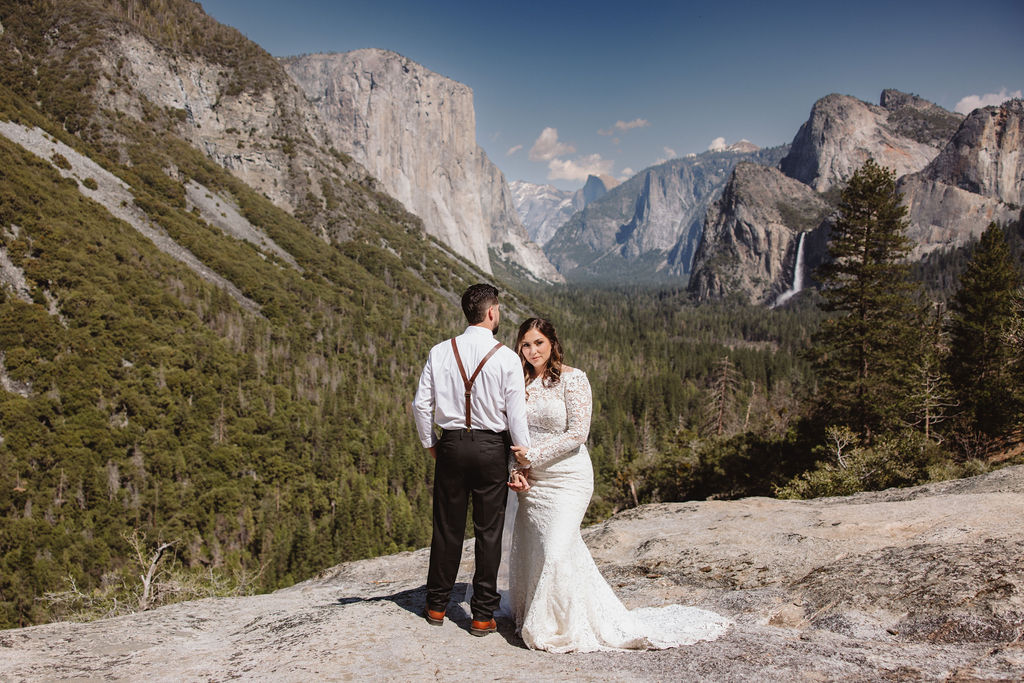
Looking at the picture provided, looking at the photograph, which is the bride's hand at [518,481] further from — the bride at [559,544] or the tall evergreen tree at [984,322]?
the tall evergreen tree at [984,322]

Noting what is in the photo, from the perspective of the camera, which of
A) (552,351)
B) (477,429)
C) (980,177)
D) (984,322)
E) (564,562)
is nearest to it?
(564,562)

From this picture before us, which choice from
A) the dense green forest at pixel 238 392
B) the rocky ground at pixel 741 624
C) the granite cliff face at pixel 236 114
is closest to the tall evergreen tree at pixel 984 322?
the dense green forest at pixel 238 392

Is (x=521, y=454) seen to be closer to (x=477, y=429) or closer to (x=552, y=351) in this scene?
Result: (x=477, y=429)

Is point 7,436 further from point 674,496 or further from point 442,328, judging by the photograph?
point 442,328

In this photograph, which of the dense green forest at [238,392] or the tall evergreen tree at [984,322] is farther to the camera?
the dense green forest at [238,392]

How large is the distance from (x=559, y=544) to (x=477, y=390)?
5.41 ft

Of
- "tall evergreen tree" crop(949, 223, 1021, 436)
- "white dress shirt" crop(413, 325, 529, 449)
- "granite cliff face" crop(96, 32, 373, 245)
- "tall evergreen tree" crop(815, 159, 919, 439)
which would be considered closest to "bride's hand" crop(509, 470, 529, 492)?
"white dress shirt" crop(413, 325, 529, 449)

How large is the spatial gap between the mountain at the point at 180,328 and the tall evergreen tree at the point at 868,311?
24441mm

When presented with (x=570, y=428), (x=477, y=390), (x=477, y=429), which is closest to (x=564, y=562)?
(x=570, y=428)

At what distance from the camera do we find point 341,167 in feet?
527

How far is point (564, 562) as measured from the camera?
15.6 ft

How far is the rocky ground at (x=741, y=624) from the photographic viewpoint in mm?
4133

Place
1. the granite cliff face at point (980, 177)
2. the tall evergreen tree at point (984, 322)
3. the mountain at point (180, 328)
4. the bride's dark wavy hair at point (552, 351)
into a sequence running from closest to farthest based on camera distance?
the bride's dark wavy hair at point (552, 351)
the tall evergreen tree at point (984, 322)
the mountain at point (180, 328)
the granite cliff face at point (980, 177)

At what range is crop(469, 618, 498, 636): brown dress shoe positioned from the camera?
16.3 ft
